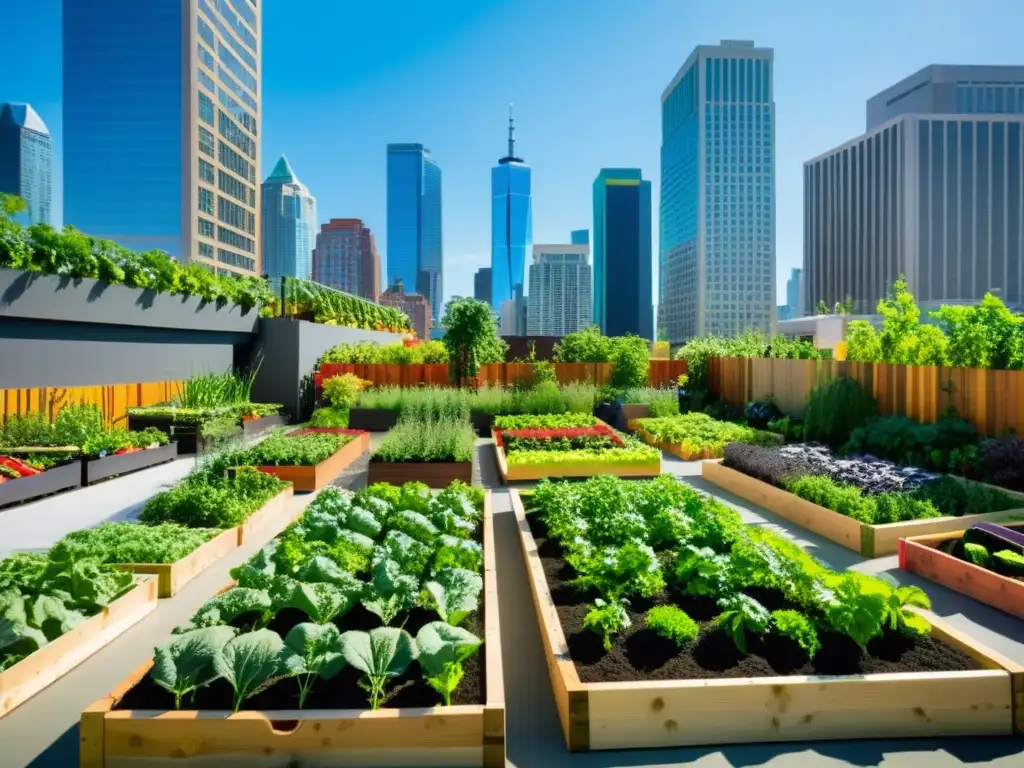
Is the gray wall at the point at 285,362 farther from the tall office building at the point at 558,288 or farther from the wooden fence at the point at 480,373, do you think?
the tall office building at the point at 558,288

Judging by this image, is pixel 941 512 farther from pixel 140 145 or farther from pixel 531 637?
pixel 140 145

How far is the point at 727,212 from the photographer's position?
135875 mm

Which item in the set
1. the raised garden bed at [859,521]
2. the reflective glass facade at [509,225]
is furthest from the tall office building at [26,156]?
the raised garden bed at [859,521]

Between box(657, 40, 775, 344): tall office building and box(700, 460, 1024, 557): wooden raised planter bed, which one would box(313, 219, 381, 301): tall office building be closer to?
box(657, 40, 775, 344): tall office building

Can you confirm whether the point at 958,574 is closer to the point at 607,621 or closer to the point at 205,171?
the point at 607,621

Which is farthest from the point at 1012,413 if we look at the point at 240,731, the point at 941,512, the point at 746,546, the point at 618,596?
the point at 240,731

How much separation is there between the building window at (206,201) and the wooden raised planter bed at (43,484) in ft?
172

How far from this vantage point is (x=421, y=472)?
7.69 metres

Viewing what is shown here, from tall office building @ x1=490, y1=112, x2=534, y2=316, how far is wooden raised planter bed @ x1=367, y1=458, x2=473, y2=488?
486ft

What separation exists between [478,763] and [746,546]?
204cm

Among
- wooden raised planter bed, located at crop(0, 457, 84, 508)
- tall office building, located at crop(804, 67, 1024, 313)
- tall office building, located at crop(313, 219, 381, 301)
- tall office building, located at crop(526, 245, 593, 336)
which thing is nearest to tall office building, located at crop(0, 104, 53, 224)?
tall office building, located at crop(313, 219, 381, 301)

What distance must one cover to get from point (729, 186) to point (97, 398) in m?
140

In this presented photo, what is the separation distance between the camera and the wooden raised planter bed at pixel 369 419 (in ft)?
41.7

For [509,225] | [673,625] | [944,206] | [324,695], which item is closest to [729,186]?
[944,206]
